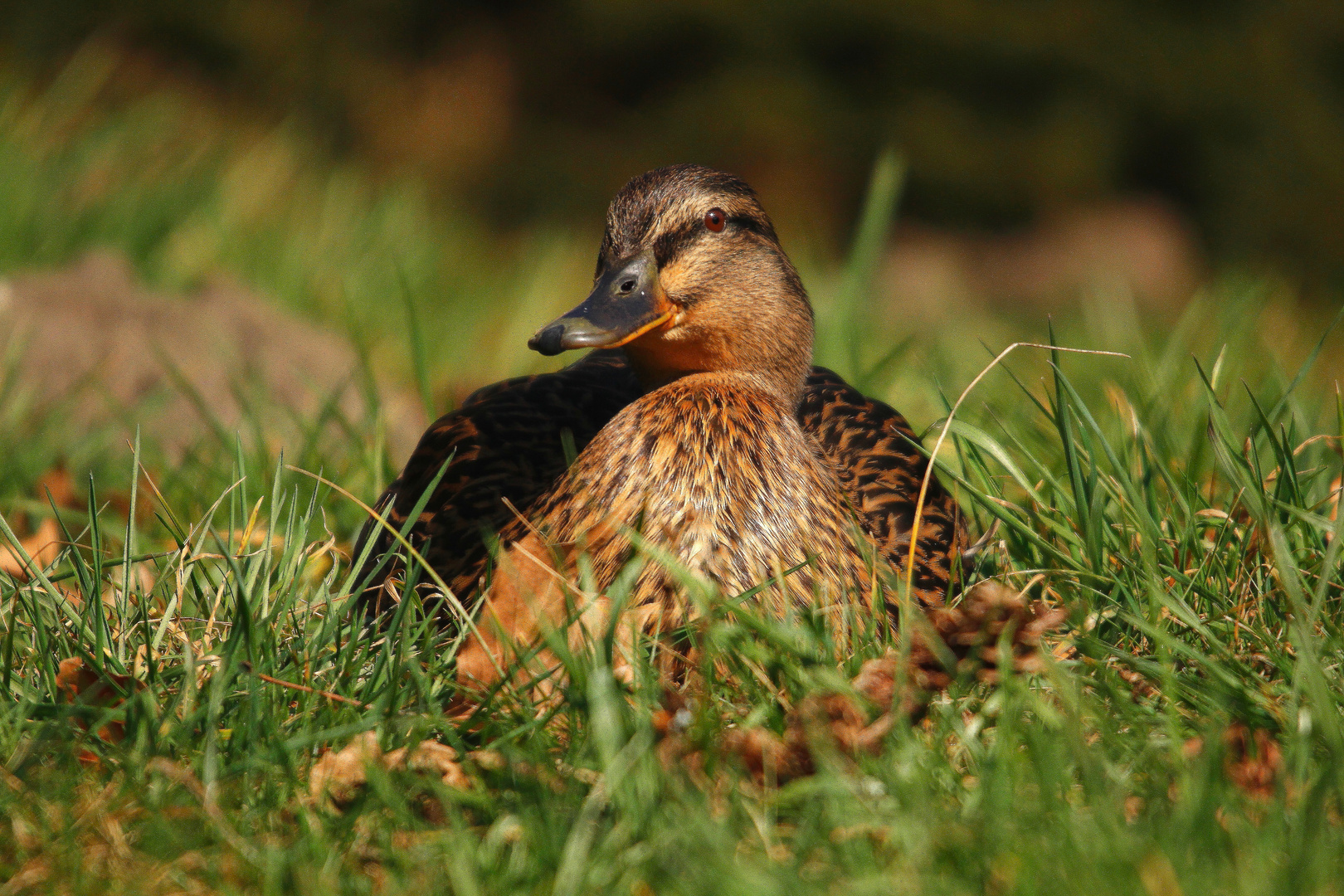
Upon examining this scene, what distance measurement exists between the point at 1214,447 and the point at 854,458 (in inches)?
33.5

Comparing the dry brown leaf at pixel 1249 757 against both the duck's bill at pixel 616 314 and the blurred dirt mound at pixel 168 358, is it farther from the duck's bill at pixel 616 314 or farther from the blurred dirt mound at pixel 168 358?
the blurred dirt mound at pixel 168 358

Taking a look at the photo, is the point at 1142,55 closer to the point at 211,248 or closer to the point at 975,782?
the point at 211,248

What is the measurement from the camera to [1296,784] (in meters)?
1.54

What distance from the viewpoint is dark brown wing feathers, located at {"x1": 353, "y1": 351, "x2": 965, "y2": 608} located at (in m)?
2.54

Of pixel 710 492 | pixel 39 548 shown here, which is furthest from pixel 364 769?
pixel 39 548

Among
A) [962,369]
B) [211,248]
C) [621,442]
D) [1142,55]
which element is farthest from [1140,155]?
[621,442]

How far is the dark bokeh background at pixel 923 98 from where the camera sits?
30.4ft

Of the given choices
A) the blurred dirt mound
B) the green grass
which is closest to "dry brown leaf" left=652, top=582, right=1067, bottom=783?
the green grass

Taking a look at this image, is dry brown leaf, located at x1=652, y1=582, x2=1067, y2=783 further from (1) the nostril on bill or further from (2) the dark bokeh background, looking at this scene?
(2) the dark bokeh background

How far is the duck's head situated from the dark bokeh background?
23.4 feet

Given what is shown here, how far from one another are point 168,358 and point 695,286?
7.66 feet

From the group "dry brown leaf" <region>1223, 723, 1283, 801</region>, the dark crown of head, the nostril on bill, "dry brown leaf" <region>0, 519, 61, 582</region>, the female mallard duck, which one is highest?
the dark crown of head

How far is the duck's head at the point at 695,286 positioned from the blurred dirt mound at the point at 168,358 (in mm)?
1452

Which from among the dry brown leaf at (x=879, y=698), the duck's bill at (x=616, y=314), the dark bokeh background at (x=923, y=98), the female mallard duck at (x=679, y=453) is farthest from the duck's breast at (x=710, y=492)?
the dark bokeh background at (x=923, y=98)
